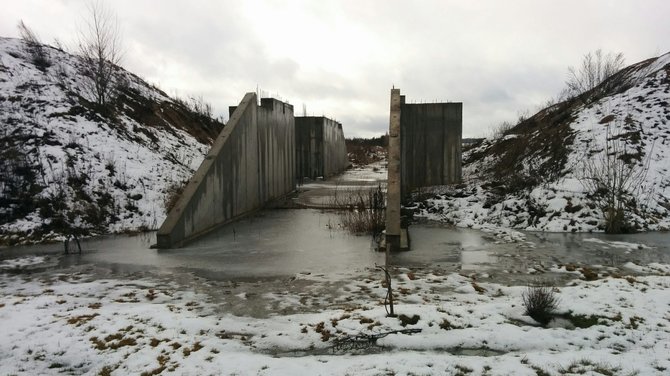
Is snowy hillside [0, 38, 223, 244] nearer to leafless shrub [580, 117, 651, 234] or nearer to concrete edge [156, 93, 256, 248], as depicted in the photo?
concrete edge [156, 93, 256, 248]

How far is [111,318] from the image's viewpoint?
4977 mm

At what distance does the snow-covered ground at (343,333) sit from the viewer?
12.7 ft

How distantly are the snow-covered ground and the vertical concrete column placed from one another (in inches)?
60.6

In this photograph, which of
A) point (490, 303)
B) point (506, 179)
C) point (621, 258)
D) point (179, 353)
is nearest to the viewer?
point (179, 353)

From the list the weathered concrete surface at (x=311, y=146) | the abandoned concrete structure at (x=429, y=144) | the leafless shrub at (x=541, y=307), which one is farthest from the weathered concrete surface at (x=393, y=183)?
the weathered concrete surface at (x=311, y=146)

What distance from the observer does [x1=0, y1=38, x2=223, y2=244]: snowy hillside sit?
34.9ft

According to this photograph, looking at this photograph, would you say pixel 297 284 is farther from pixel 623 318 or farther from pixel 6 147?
pixel 6 147

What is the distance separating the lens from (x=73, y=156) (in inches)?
498

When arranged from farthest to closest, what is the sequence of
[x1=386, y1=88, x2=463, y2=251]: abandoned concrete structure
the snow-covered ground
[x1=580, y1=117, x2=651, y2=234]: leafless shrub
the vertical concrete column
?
[x1=386, y1=88, x2=463, y2=251]: abandoned concrete structure
[x1=580, y1=117, x2=651, y2=234]: leafless shrub
the vertical concrete column
the snow-covered ground

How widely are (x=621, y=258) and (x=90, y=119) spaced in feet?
49.8

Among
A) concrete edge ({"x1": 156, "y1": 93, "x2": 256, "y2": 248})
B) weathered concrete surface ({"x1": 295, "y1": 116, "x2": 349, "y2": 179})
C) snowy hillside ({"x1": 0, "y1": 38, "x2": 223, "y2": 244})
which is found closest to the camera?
concrete edge ({"x1": 156, "y1": 93, "x2": 256, "y2": 248})

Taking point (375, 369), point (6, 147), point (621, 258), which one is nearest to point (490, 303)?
point (375, 369)

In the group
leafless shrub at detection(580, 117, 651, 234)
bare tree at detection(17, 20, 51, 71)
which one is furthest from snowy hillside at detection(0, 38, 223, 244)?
leafless shrub at detection(580, 117, 651, 234)

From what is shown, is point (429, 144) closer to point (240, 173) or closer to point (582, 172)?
point (582, 172)
